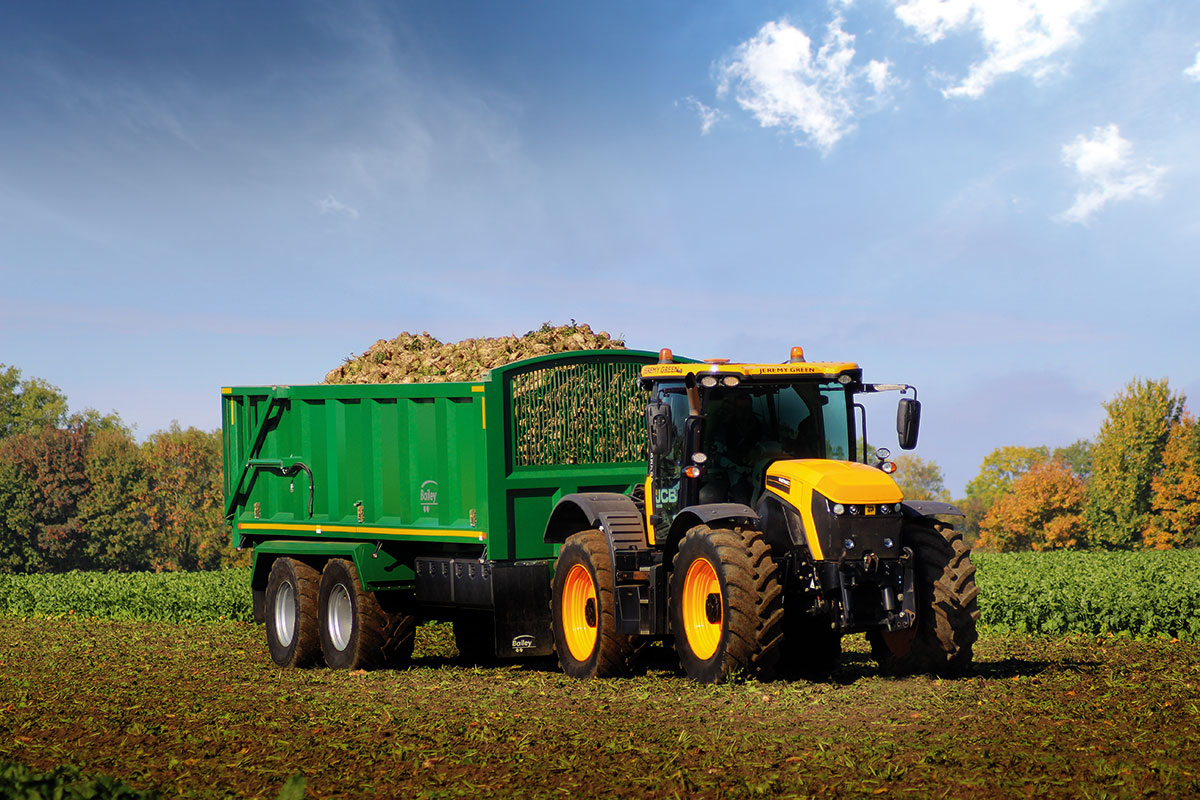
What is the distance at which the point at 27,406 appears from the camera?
307 ft

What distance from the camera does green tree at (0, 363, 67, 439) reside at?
92.1m

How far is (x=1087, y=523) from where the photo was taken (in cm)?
7931

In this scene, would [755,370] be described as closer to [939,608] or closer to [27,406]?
[939,608]

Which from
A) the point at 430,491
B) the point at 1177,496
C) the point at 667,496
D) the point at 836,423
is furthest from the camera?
the point at 1177,496

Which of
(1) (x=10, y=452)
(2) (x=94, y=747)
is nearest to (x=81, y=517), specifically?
(1) (x=10, y=452)

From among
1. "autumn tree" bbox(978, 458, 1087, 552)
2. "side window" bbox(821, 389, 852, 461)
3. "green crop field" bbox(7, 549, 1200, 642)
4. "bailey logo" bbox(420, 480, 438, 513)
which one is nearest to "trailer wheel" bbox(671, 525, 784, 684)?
"side window" bbox(821, 389, 852, 461)

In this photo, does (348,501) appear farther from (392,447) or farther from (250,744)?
(250,744)

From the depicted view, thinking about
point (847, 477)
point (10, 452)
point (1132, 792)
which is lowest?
point (1132, 792)

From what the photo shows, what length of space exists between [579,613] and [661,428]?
2.80 m

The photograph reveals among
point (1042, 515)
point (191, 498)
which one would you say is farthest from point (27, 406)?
point (1042, 515)

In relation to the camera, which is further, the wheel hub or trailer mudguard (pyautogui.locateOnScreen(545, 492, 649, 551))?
trailer mudguard (pyautogui.locateOnScreen(545, 492, 649, 551))

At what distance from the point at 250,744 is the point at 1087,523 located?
255ft

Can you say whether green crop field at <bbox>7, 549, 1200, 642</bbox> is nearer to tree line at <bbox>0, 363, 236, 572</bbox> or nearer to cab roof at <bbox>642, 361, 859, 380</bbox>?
cab roof at <bbox>642, 361, 859, 380</bbox>

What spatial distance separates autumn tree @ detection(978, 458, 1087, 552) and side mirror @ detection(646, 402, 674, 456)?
73700 millimetres
